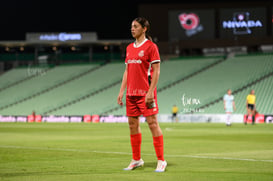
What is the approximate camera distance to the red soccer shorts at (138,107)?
10.4 meters

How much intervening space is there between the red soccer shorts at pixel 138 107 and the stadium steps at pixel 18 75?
196 ft

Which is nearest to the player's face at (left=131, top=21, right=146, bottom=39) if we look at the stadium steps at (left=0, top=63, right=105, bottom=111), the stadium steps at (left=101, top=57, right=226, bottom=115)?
→ the stadium steps at (left=101, top=57, right=226, bottom=115)

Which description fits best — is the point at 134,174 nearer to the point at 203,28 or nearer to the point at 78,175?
the point at 78,175

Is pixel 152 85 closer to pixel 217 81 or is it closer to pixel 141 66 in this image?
pixel 141 66

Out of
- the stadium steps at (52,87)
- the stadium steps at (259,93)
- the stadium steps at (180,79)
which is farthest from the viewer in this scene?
the stadium steps at (52,87)

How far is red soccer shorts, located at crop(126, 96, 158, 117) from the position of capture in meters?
10.4

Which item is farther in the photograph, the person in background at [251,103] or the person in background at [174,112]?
the person in background at [174,112]

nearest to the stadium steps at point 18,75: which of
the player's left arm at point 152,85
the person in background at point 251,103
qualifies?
the person in background at point 251,103

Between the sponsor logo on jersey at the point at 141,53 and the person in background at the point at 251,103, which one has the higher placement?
the sponsor logo on jersey at the point at 141,53

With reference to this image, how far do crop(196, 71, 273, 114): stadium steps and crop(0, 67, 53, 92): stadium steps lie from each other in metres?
28.5

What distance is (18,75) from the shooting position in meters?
71.5

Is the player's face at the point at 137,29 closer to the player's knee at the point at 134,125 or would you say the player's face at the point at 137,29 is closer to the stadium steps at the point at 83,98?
the player's knee at the point at 134,125

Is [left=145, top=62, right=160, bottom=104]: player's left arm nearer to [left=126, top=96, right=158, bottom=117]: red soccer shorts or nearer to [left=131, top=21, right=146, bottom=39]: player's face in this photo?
[left=126, top=96, right=158, bottom=117]: red soccer shorts

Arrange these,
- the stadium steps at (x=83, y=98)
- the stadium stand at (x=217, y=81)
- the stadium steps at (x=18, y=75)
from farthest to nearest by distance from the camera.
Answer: the stadium steps at (x=18, y=75), the stadium steps at (x=83, y=98), the stadium stand at (x=217, y=81)
